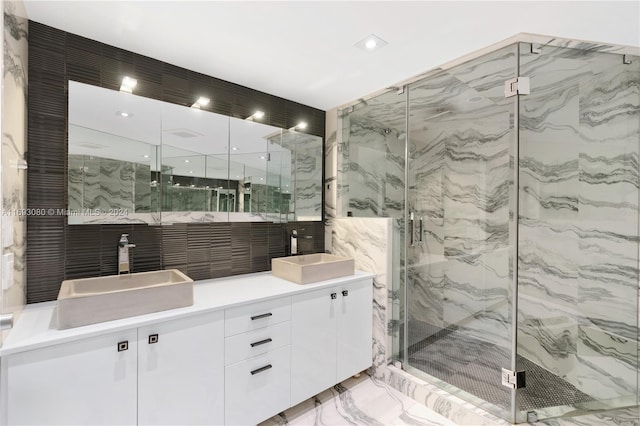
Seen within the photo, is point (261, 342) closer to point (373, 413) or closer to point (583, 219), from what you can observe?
point (373, 413)

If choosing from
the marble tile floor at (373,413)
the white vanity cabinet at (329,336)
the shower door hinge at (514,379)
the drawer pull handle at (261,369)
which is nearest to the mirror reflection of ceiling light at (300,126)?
the white vanity cabinet at (329,336)

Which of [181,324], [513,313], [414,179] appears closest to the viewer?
[181,324]

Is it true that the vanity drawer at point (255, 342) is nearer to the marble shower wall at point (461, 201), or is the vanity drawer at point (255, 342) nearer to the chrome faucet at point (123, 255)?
the chrome faucet at point (123, 255)

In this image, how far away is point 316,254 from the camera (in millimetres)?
2744

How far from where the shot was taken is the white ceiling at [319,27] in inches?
57.2

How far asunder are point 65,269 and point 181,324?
78 cm

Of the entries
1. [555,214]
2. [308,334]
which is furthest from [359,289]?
[555,214]

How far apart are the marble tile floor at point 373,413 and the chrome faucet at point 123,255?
4.24 ft

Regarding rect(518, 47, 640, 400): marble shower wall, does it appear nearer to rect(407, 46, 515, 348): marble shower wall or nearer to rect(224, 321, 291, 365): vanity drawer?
rect(407, 46, 515, 348): marble shower wall

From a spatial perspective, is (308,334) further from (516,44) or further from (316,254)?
(516,44)

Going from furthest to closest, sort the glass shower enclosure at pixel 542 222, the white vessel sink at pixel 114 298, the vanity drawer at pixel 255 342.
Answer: the glass shower enclosure at pixel 542 222, the vanity drawer at pixel 255 342, the white vessel sink at pixel 114 298

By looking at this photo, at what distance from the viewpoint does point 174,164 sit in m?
1.99

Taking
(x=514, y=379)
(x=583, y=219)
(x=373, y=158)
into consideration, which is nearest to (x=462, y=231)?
(x=583, y=219)

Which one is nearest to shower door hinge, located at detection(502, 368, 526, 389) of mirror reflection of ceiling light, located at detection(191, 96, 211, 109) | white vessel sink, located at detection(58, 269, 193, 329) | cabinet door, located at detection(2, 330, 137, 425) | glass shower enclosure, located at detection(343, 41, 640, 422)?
glass shower enclosure, located at detection(343, 41, 640, 422)
